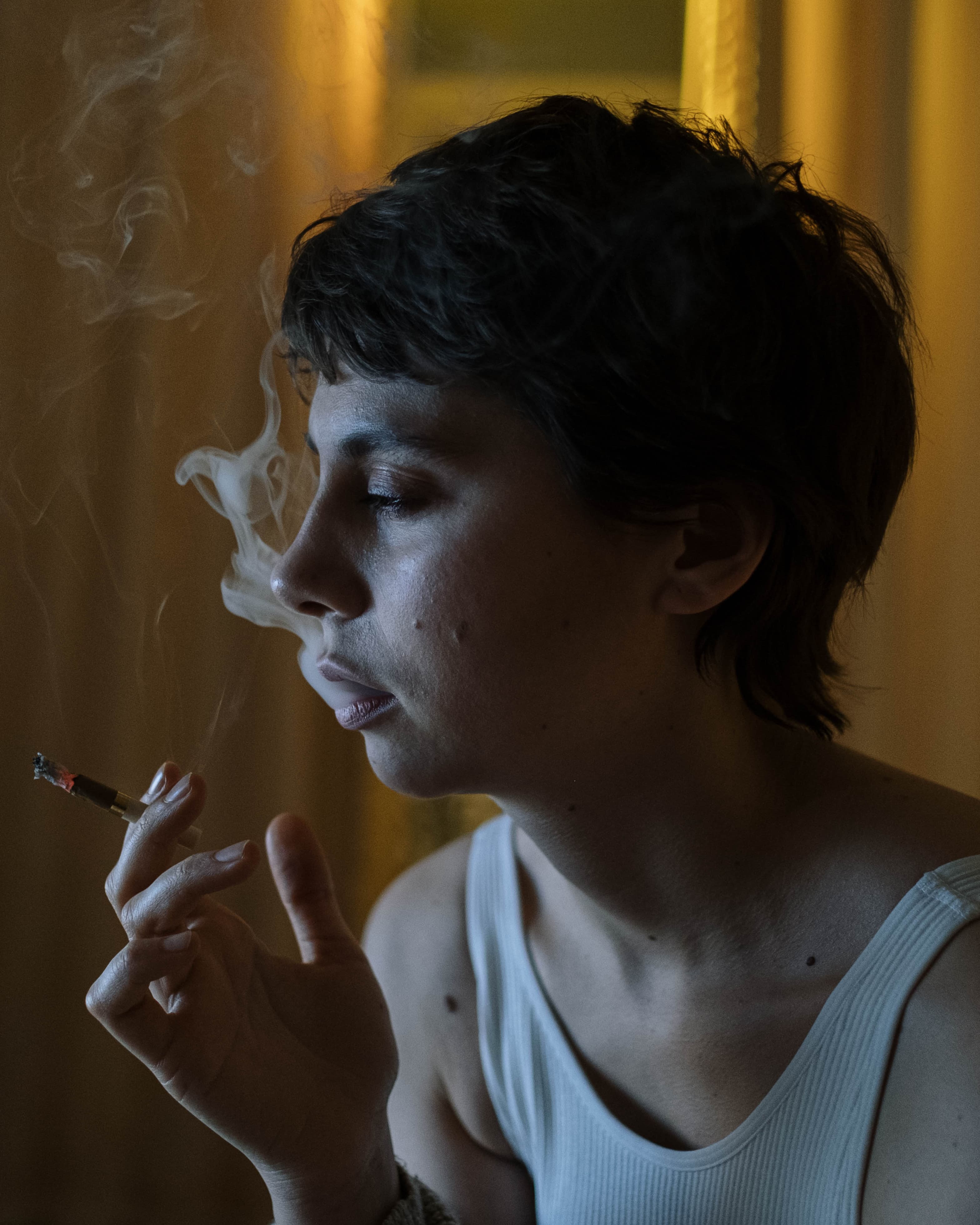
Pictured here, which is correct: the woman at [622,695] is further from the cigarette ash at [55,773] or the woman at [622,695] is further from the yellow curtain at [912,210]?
the yellow curtain at [912,210]

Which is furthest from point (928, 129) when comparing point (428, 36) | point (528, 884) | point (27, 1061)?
point (27, 1061)

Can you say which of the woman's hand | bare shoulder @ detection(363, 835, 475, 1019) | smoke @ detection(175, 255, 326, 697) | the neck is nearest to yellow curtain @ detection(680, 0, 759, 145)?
smoke @ detection(175, 255, 326, 697)

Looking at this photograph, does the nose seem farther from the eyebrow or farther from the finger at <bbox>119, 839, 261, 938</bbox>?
the finger at <bbox>119, 839, 261, 938</bbox>

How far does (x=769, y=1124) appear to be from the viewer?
0.92m

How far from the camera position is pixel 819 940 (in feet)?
3.11

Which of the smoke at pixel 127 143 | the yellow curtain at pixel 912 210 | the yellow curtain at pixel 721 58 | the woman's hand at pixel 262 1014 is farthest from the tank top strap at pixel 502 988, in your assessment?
the yellow curtain at pixel 721 58

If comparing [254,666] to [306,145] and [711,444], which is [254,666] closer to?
[306,145]

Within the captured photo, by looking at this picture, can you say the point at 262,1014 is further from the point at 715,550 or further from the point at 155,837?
the point at 715,550

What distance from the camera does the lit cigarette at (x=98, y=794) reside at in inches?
32.8

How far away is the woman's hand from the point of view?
82 centimetres

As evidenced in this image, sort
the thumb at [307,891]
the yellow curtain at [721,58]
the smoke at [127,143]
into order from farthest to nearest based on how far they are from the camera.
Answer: the yellow curtain at [721,58], the smoke at [127,143], the thumb at [307,891]

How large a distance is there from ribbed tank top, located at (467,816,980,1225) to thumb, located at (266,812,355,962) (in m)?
0.24

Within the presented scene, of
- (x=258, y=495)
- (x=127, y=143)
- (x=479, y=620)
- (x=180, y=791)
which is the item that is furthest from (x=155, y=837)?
(x=127, y=143)

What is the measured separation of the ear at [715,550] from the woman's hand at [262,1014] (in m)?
0.44
